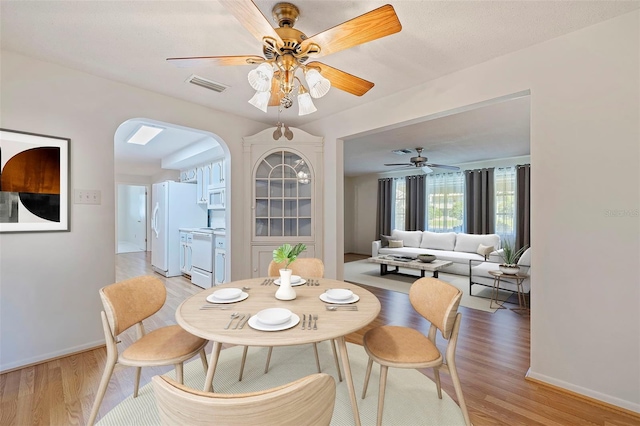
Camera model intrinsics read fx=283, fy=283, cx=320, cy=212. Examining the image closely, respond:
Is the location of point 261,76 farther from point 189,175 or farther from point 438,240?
point 438,240

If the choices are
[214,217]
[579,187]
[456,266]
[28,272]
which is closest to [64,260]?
[28,272]

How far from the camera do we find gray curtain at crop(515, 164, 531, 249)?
5.57 meters

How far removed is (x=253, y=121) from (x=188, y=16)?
1951 millimetres

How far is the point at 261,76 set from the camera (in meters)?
1.45

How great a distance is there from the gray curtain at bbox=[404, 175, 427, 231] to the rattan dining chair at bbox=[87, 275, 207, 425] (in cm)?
647

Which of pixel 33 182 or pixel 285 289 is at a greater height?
pixel 33 182

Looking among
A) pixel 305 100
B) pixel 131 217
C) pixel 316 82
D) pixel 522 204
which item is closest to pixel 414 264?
pixel 522 204

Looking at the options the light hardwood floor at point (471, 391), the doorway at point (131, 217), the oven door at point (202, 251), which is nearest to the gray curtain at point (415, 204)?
the light hardwood floor at point (471, 391)

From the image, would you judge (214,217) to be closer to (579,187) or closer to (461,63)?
(461,63)

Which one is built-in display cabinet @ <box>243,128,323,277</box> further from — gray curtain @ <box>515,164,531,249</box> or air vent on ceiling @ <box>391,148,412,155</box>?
gray curtain @ <box>515,164,531,249</box>

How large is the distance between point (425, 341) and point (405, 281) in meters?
3.65

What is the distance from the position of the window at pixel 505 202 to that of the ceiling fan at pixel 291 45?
5527 millimetres

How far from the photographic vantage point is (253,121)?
367 centimetres

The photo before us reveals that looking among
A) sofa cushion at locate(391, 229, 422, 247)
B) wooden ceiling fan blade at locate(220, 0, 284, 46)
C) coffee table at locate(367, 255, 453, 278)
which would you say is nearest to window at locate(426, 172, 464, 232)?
sofa cushion at locate(391, 229, 422, 247)
